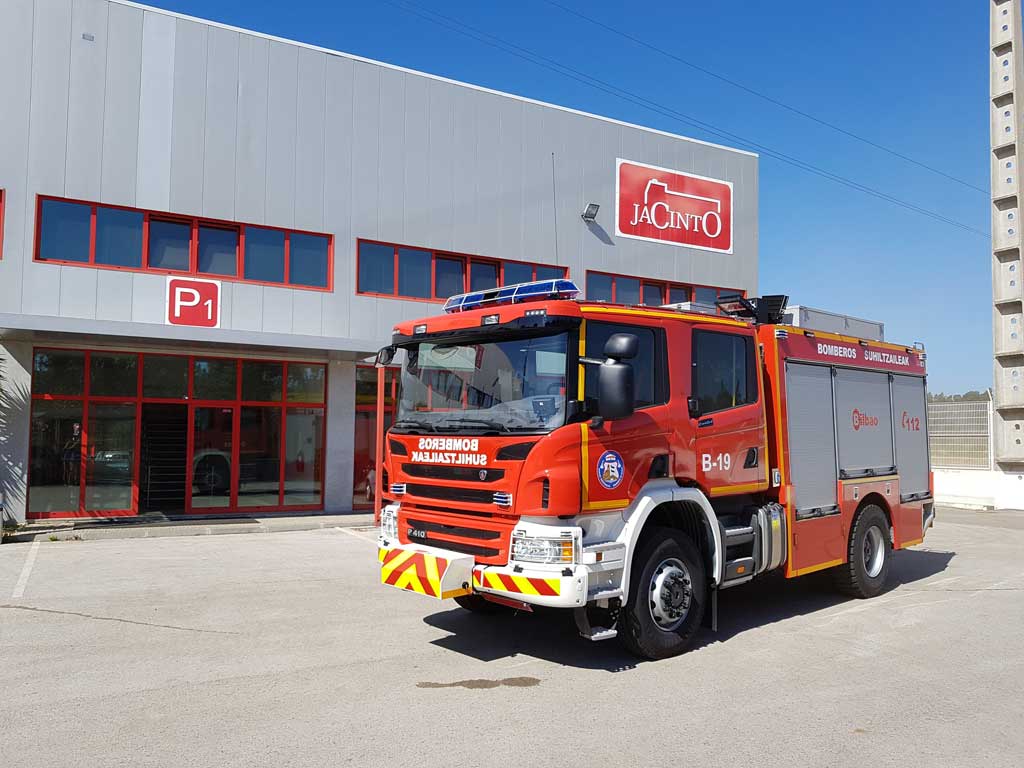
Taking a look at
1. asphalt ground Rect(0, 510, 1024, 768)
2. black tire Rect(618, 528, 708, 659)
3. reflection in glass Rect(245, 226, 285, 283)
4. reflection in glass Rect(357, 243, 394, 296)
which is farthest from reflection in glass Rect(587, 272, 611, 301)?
black tire Rect(618, 528, 708, 659)

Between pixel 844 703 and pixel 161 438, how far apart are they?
13.5m

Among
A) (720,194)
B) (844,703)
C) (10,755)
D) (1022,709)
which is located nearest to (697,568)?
(844,703)

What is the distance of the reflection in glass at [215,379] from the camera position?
15.8 m

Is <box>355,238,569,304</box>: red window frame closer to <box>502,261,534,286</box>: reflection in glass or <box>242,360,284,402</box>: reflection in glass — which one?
<box>502,261,534,286</box>: reflection in glass

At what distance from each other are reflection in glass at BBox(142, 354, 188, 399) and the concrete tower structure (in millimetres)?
19794

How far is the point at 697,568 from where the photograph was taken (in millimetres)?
6832

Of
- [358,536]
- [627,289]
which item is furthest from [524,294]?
[627,289]

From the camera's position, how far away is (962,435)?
72.7 feet

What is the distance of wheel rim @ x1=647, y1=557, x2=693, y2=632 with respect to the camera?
253 inches

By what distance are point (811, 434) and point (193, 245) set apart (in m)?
12.0

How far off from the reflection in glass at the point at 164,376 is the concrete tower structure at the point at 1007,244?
19794 millimetres

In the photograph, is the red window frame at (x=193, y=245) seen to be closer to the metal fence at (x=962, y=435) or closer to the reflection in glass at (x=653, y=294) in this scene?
the reflection in glass at (x=653, y=294)

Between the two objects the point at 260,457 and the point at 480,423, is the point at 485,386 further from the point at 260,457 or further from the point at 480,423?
the point at 260,457

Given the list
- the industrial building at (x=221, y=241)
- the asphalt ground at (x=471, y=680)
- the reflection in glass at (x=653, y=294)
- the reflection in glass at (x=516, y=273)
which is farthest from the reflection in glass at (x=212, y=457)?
the reflection in glass at (x=653, y=294)
